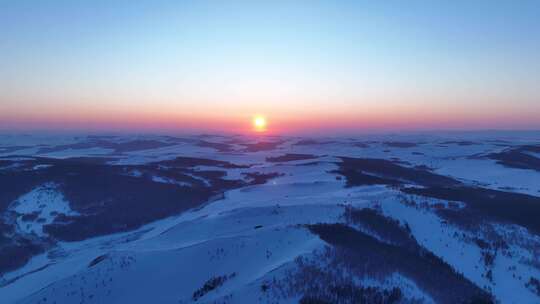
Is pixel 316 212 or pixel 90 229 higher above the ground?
pixel 316 212

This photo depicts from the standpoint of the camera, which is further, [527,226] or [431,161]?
[431,161]

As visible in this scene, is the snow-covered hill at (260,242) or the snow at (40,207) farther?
the snow at (40,207)

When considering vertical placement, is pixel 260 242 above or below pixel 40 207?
above

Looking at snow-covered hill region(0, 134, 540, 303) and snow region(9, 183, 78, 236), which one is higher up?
snow-covered hill region(0, 134, 540, 303)

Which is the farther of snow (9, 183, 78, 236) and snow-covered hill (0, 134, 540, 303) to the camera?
snow (9, 183, 78, 236)

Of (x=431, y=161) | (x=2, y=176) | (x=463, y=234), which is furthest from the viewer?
(x=431, y=161)

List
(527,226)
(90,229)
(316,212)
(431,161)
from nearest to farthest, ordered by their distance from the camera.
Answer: (316,212)
(527,226)
(90,229)
(431,161)

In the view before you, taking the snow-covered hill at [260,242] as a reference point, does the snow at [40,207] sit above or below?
below

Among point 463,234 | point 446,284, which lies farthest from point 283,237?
point 463,234

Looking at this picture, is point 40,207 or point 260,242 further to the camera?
point 40,207

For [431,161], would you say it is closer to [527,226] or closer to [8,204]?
[527,226]
